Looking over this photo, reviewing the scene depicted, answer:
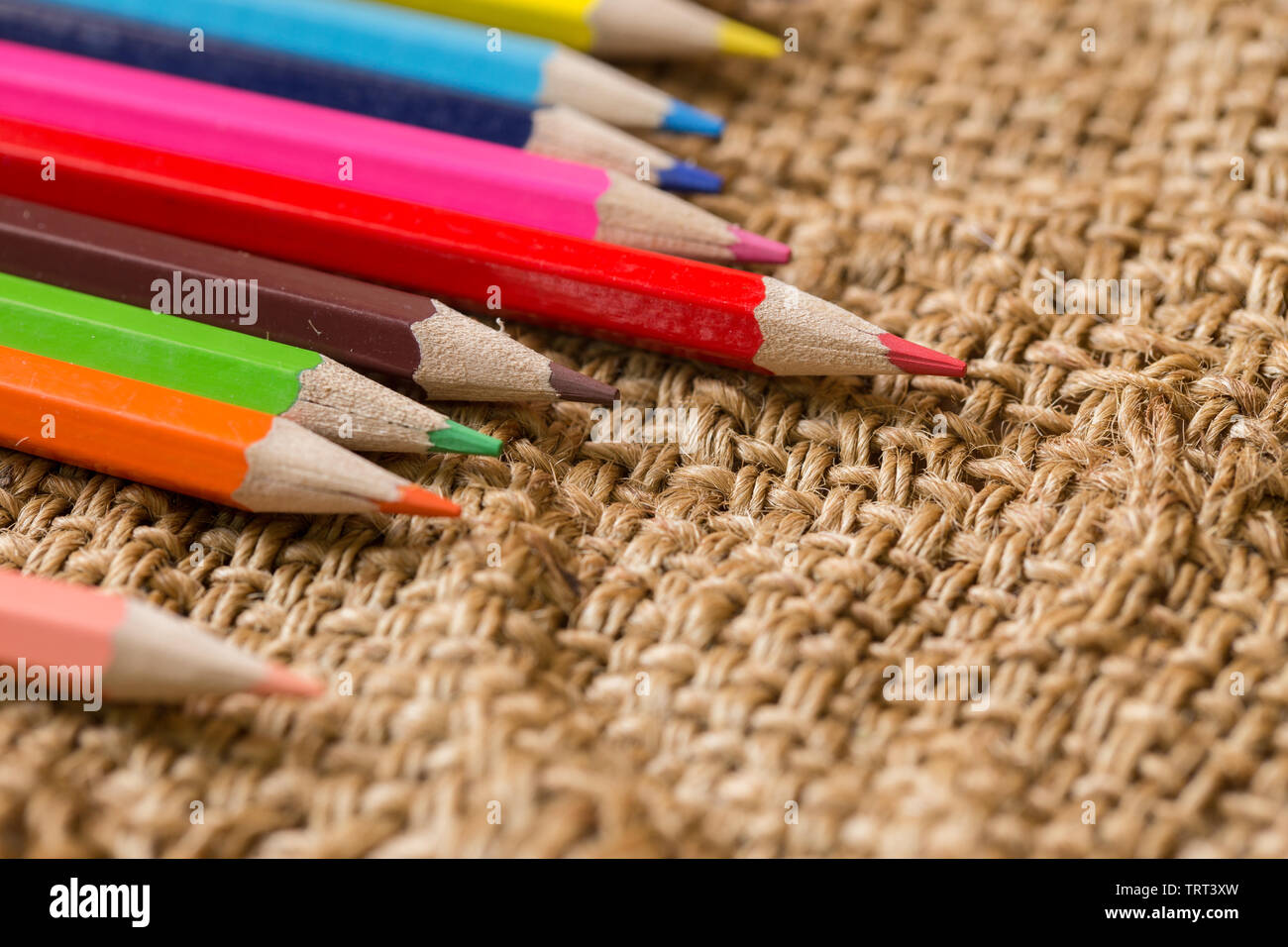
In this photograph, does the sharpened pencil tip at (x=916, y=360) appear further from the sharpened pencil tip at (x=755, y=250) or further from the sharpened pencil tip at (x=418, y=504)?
the sharpened pencil tip at (x=418, y=504)

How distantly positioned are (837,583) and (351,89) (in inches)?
15.8

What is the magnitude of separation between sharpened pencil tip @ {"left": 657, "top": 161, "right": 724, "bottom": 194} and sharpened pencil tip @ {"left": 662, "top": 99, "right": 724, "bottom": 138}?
0.10 feet

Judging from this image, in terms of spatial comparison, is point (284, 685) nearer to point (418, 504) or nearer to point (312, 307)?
point (418, 504)

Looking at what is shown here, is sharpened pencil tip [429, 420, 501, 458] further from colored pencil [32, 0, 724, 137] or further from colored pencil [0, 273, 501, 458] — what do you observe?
colored pencil [32, 0, 724, 137]

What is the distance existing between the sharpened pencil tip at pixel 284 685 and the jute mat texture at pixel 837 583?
2 cm

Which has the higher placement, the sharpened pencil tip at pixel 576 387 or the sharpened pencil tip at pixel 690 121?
the sharpened pencil tip at pixel 690 121

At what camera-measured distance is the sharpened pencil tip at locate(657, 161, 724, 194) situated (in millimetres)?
612

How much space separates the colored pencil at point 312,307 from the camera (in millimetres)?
522

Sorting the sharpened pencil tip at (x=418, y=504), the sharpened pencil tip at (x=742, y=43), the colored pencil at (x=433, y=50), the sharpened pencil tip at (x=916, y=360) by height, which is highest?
the sharpened pencil tip at (x=742, y=43)

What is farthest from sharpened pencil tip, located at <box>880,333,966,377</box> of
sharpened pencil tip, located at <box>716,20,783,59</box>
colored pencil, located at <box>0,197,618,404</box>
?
sharpened pencil tip, located at <box>716,20,783,59</box>

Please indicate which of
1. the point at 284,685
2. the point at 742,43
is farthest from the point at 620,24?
the point at 284,685

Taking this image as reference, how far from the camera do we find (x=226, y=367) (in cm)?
51

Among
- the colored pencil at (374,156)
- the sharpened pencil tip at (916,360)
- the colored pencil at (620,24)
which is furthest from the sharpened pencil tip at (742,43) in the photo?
the sharpened pencil tip at (916,360)
